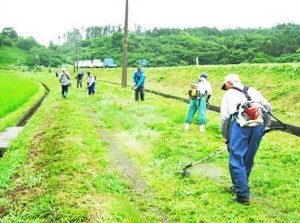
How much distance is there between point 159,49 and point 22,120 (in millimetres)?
62578

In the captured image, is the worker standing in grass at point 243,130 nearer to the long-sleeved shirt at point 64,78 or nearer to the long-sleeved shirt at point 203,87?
the long-sleeved shirt at point 203,87

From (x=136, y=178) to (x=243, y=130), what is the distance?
258 cm

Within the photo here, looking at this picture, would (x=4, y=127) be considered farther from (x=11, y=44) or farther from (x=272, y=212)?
(x=11, y=44)

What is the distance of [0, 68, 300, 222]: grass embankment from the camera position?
5.30 metres

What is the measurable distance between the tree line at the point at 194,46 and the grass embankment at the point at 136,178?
21415mm

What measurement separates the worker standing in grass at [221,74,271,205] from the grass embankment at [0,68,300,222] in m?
0.43

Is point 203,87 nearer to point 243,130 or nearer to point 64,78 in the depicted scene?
point 243,130

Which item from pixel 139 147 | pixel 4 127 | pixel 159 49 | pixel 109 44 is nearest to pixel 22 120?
pixel 4 127

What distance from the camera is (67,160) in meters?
7.61

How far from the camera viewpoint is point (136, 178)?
7070 mm

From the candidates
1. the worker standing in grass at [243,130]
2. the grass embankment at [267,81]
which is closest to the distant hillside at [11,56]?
the grass embankment at [267,81]

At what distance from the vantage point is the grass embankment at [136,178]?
17.4 feet

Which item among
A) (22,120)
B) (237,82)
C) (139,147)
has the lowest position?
(22,120)

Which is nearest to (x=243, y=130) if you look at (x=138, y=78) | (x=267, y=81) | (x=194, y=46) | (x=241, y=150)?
(x=241, y=150)
